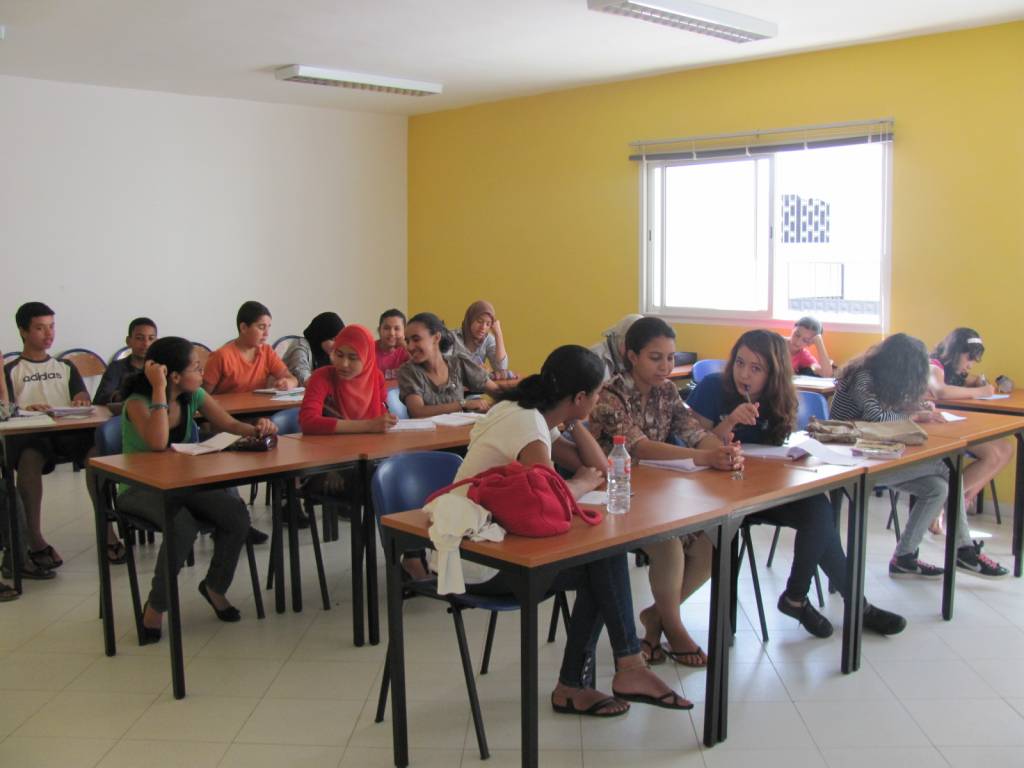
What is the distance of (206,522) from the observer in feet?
12.7

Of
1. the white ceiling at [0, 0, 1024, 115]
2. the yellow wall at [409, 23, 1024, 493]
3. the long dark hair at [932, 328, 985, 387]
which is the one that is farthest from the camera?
the yellow wall at [409, 23, 1024, 493]

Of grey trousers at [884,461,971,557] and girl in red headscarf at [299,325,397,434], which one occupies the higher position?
girl in red headscarf at [299,325,397,434]

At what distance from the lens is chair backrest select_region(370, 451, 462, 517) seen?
124 inches

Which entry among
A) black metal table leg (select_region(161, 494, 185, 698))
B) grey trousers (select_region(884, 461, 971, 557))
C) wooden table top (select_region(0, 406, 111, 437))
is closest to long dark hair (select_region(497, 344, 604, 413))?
black metal table leg (select_region(161, 494, 185, 698))

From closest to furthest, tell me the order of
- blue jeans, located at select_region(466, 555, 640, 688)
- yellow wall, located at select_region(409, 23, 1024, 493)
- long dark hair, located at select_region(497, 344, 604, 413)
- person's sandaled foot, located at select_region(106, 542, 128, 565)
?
blue jeans, located at select_region(466, 555, 640, 688), long dark hair, located at select_region(497, 344, 604, 413), person's sandaled foot, located at select_region(106, 542, 128, 565), yellow wall, located at select_region(409, 23, 1024, 493)

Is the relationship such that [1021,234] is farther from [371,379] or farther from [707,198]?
[371,379]

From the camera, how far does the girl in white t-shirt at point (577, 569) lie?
295 centimetres

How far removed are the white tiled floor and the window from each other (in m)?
2.86

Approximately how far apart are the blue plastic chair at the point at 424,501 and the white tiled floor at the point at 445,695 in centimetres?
11

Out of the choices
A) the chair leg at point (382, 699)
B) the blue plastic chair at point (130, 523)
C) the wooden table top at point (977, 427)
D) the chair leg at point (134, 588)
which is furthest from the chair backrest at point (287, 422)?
the wooden table top at point (977, 427)

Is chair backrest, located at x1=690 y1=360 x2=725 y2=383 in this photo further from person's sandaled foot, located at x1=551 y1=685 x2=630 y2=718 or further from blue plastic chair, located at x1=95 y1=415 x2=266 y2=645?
person's sandaled foot, located at x1=551 y1=685 x2=630 y2=718

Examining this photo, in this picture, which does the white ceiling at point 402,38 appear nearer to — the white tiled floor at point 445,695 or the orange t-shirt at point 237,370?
the orange t-shirt at point 237,370

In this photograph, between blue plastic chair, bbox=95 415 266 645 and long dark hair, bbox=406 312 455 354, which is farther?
long dark hair, bbox=406 312 455 354

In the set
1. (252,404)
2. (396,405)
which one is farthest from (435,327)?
(252,404)
